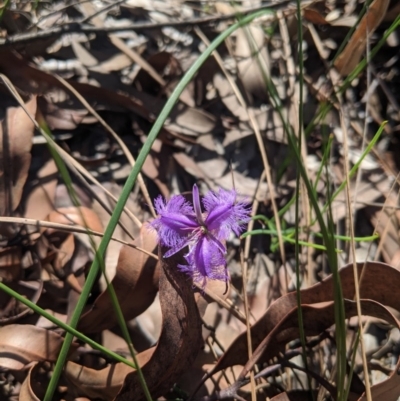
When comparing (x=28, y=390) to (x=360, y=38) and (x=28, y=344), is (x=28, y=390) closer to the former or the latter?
(x=28, y=344)

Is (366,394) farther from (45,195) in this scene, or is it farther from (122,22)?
(122,22)

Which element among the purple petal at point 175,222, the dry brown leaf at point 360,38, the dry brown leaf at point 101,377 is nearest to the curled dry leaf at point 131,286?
the dry brown leaf at point 101,377

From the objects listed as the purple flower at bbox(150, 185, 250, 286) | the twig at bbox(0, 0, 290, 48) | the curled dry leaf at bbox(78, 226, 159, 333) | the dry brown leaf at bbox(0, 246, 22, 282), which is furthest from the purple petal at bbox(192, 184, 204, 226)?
the twig at bbox(0, 0, 290, 48)

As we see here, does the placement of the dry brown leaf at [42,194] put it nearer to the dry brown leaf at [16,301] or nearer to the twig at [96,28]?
the dry brown leaf at [16,301]

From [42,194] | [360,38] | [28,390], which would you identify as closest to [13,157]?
[42,194]

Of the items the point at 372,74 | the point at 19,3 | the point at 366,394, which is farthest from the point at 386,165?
the point at 19,3

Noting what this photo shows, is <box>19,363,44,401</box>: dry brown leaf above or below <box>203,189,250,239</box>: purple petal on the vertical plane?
below

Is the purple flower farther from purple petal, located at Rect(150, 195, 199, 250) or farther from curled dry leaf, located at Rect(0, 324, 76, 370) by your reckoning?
curled dry leaf, located at Rect(0, 324, 76, 370)
